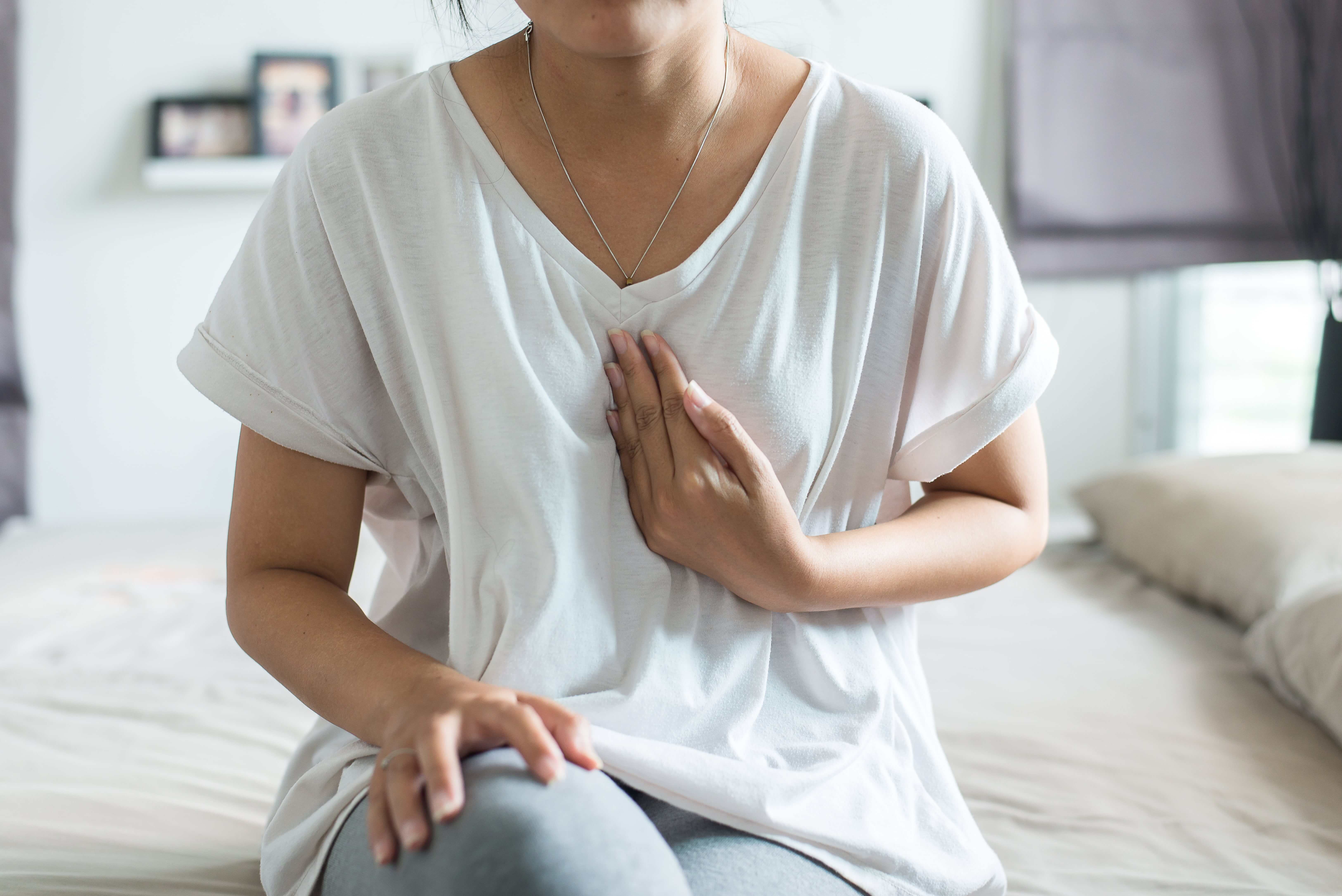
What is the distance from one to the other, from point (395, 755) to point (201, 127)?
2.54 metres

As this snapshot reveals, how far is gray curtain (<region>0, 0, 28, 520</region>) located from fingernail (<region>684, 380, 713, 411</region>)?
252 cm

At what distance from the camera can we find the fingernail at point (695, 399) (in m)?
0.70

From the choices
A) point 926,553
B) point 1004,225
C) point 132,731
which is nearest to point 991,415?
point 926,553

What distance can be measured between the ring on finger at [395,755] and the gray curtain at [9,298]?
100 inches

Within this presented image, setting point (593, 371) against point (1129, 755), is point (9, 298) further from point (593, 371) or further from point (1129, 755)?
point (1129, 755)

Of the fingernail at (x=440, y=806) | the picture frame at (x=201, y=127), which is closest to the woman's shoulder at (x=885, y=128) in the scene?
the fingernail at (x=440, y=806)

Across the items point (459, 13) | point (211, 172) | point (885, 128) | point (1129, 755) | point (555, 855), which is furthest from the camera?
point (211, 172)

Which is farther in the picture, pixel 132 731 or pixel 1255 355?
pixel 1255 355

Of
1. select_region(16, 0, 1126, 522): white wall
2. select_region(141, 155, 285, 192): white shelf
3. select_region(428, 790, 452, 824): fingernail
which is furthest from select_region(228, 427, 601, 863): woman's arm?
select_region(16, 0, 1126, 522): white wall

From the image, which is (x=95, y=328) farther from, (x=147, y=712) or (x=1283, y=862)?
(x=1283, y=862)

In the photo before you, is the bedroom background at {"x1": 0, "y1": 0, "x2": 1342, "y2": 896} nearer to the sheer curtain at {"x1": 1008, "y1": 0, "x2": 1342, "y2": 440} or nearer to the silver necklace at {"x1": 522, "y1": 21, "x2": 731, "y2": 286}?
the sheer curtain at {"x1": 1008, "y1": 0, "x2": 1342, "y2": 440}

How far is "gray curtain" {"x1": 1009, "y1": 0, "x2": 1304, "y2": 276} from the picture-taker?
2678 millimetres

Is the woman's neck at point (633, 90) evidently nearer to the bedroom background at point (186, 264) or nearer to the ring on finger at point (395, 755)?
the ring on finger at point (395, 755)

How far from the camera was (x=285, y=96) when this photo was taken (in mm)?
2686
